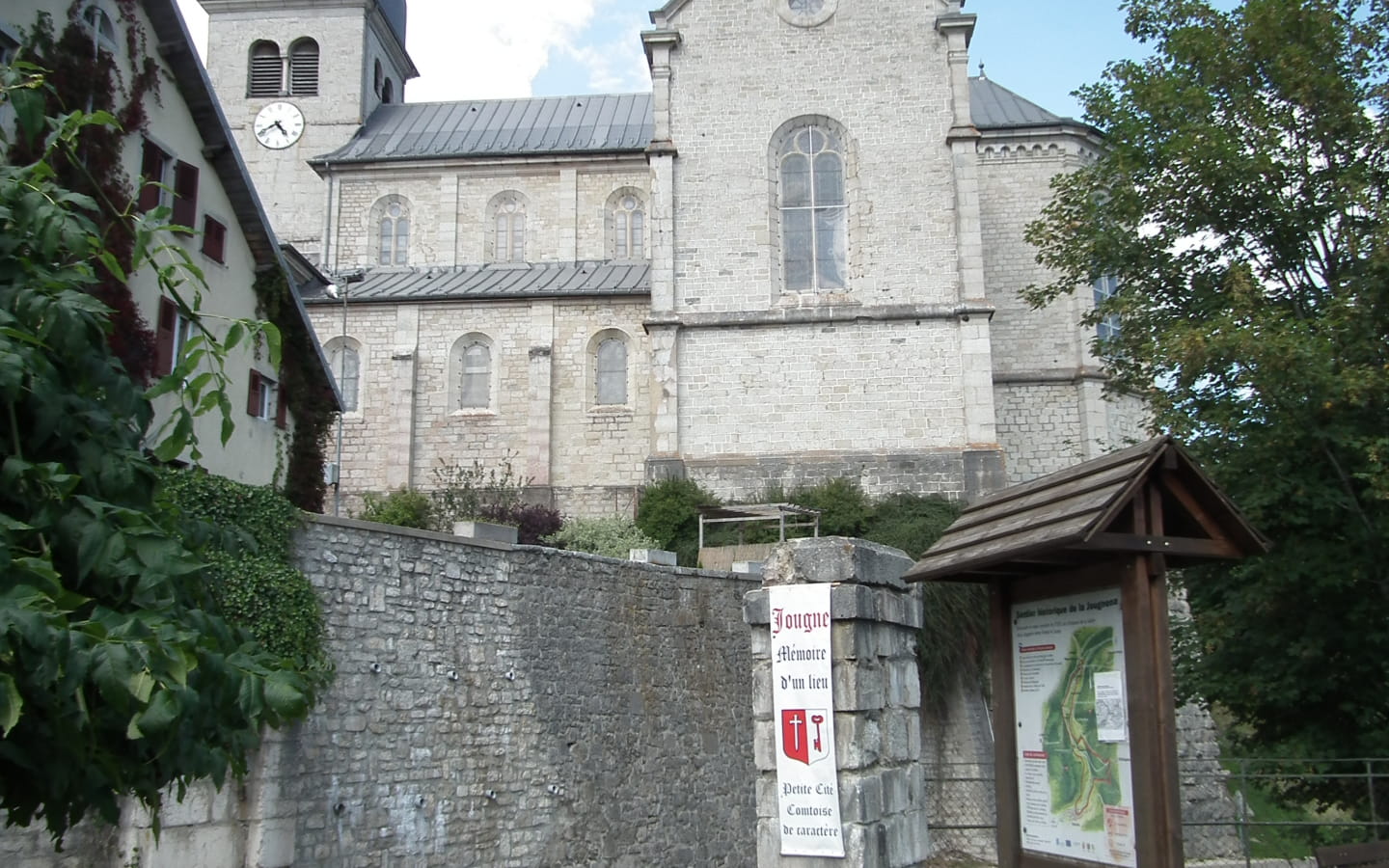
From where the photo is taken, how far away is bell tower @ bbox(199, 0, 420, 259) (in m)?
36.0

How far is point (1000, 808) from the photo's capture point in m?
7.31

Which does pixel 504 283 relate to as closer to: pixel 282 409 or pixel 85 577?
pixel 282 409

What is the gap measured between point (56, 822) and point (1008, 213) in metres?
27.6

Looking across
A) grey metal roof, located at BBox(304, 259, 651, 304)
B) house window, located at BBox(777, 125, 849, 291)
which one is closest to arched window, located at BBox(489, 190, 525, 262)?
grey metal roof, located at BBox(304, 259, 651, 304)

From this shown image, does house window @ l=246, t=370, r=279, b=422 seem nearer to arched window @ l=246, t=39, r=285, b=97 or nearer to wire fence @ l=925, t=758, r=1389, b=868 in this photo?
wire fence @ l=925, t=758, r=1389, b=868

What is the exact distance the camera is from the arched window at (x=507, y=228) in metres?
33.8

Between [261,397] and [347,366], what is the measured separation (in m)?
12.5

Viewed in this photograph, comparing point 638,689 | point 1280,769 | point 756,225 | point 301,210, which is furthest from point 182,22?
point 301,210

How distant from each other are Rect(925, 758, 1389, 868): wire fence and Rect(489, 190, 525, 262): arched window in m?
19.0

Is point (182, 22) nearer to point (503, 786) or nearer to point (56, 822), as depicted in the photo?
point (503, 786)

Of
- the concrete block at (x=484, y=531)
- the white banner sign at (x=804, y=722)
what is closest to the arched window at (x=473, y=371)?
the concrete block at (x=484, y=531)

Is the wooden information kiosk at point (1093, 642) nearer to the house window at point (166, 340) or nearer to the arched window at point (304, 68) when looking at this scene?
the house window at point (166, 340)

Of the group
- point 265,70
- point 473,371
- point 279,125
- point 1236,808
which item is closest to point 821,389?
point 473,371

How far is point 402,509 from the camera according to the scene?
82.3 ft
